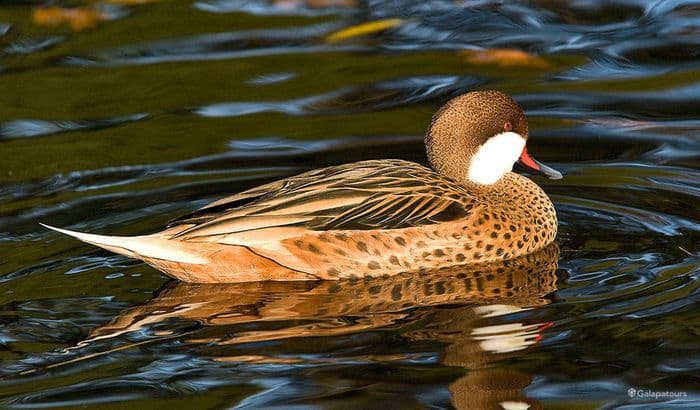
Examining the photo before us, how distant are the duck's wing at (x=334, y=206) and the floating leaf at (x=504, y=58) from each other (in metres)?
2.88

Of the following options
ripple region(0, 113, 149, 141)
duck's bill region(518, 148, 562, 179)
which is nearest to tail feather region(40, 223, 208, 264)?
duck's bill region(518, 148, 562, 179)

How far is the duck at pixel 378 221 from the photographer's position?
7.58 m

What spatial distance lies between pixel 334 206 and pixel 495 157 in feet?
3.38

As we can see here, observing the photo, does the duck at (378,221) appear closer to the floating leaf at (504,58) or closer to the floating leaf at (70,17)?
the floating leaf at (504,58)

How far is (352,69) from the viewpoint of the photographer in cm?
1079

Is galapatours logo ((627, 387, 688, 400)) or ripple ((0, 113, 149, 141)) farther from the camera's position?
ripple ((0, 113, 149, 141))

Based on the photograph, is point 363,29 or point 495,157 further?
point 363,29

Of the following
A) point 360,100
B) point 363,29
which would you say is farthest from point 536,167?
point 363,29

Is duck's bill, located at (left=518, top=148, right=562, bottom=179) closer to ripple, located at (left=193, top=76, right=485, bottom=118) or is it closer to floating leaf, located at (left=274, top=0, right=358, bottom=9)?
ripple, located at (left=193, top=76, right=485, bottom=118)

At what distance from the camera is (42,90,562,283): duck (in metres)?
7.58

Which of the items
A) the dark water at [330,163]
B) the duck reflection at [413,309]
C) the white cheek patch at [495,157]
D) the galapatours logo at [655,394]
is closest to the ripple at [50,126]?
the dark water at [330,163]

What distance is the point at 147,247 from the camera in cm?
743

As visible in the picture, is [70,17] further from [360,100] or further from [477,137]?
[477,137]

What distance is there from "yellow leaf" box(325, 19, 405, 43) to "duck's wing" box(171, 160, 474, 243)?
3.43 m
